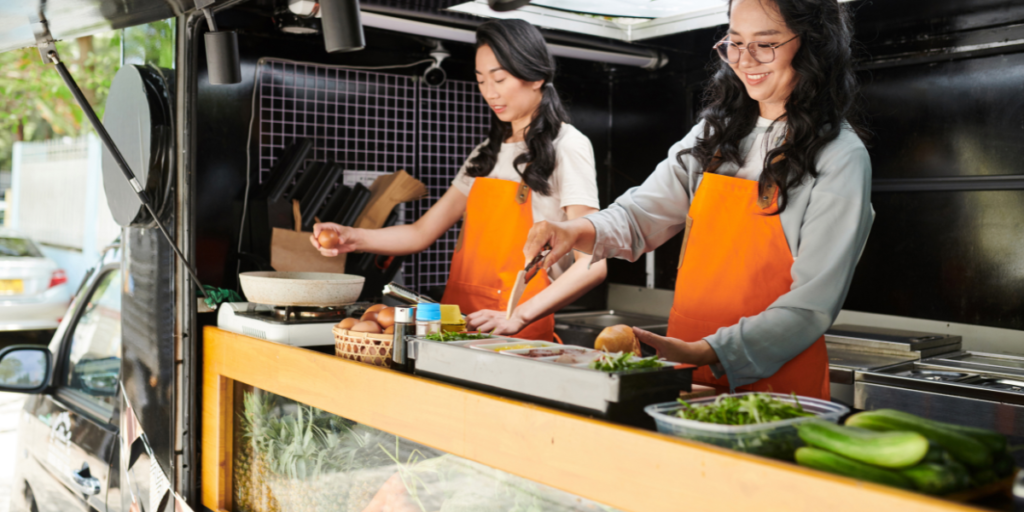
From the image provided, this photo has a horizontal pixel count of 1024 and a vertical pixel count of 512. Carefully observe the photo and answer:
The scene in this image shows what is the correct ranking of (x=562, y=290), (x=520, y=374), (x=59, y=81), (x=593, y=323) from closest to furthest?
1. (x=520, y=374)
2. (x=562, y=290)
3. (x=593, y=323)
4. (x=59, y=81)

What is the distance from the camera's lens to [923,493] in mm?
988

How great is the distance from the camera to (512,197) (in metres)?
2.82

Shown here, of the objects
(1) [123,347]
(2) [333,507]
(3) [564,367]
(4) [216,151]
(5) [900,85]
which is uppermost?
(5) [900,85]

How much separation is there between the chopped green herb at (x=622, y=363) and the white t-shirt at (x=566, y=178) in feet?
3.91

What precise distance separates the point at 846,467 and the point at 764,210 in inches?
41.5

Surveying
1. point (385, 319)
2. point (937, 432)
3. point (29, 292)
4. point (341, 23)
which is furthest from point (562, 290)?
point (29, 292)

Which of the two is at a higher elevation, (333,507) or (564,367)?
(564,367)

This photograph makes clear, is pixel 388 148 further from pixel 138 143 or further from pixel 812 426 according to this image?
pixel 812 426

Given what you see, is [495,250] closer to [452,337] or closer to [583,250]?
[583,250]

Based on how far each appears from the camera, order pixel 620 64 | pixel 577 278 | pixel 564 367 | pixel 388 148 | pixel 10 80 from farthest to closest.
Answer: pixel 10 80 < pixel 620 64 < pixel 388 148 < pixel 577 278 < pixel 564 367

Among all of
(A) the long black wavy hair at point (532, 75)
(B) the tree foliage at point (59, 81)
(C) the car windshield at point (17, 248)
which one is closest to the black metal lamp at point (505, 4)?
(A) the long black wavy hair at point (532, 75)

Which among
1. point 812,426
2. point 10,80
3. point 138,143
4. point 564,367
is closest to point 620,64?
point 138,143

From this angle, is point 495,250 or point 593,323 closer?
point 495,250

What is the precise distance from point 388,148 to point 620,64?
1.28 m
